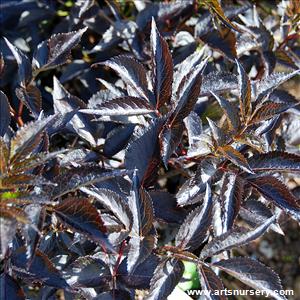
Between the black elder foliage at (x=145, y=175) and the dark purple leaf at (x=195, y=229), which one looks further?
the dark purple leaf at (x=195, y=229)

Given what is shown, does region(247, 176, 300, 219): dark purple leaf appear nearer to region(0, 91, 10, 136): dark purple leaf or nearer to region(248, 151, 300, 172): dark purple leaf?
region(248, 151, 300, 172): dark purple leaf

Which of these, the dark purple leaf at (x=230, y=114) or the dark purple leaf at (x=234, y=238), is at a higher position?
the dark purple leaf at (x=230, y=114)

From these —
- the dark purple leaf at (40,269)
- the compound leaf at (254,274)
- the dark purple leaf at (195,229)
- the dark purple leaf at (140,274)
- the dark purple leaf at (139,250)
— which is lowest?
the dark purple leaf at (140,274)

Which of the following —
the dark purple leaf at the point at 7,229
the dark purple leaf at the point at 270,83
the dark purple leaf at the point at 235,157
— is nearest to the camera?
the dark purple leaf at the point at 7,229

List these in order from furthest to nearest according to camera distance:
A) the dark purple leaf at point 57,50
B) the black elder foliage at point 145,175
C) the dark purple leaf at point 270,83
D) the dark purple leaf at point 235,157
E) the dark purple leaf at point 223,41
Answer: the dark purple leaf at point 223,41 → the dark purple leaf at point 57,50 → the dark purple leaf at point 270,83 → the dark purple leaf at point 235,157 → the black elder foliage at point 145,175

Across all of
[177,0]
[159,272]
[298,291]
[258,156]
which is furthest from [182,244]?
[298,291]

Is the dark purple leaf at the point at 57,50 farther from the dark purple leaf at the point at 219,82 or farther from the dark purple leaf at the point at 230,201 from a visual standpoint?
the dark purple leaf at the point at 230,201

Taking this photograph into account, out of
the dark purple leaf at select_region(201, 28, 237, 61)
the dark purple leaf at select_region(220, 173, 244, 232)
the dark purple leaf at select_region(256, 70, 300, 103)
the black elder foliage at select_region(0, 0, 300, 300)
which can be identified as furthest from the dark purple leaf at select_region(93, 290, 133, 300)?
the dark purple leaf at select_region(201, 28, 237, 61)

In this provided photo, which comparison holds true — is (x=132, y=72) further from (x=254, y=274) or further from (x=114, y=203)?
(x=254, y=274)

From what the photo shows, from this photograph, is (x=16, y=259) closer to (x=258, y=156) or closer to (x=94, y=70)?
(x=258, y=156)

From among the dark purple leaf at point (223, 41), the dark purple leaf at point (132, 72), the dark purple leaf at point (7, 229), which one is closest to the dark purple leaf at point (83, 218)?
the dark purple leaf at point (7, 229)

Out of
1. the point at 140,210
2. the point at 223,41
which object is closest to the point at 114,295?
the point at 140,210
